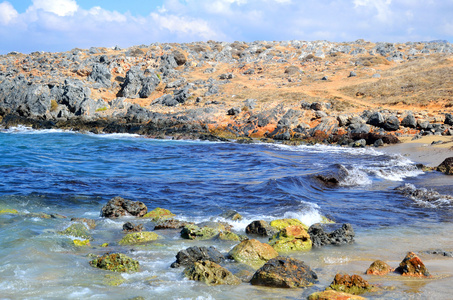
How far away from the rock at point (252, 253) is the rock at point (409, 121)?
24.3 meters

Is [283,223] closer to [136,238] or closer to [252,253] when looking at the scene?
[252,253]

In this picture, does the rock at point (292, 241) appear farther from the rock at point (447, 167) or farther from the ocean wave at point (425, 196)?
the rock at point (447, 167)

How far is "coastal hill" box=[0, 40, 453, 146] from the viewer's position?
30859 mm

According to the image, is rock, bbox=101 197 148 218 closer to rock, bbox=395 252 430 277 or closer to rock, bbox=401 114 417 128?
rock, bbox=395 252 430 277

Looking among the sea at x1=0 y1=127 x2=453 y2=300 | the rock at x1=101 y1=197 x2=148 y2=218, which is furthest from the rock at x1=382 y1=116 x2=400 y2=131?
the rock at x1=101 y1=197 x2=148 y2=218

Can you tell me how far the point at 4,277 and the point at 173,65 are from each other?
48001 millimetres

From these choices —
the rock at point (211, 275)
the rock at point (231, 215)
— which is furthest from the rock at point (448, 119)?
the rock at point (211, 275)

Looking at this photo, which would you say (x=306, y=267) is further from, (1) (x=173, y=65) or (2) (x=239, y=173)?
(1) (x=173, y=65)

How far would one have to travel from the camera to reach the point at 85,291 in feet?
19.7

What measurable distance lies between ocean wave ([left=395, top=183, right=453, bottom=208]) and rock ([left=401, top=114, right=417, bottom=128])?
15.2 m

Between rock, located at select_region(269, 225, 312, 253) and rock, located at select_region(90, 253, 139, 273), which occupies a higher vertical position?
rock, located at select_region(269, 225, 312, 253)

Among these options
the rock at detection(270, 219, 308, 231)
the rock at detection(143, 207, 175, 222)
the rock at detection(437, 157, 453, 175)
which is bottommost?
the rock at detection(143, 207, 175, 222)

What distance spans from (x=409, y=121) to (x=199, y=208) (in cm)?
2182

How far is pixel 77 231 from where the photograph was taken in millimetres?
9031
